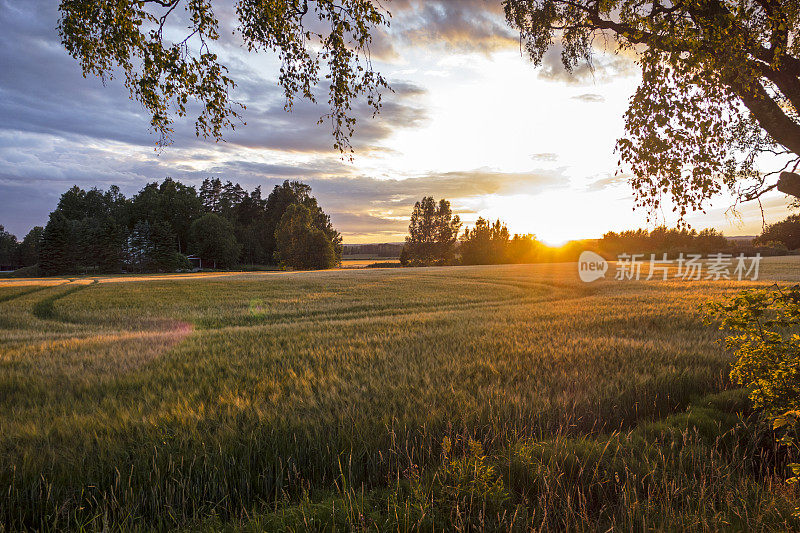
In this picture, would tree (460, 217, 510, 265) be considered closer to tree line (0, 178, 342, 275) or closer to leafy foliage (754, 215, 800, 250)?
tree line (0, 178, 342, 275)

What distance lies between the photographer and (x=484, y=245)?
10344 cm

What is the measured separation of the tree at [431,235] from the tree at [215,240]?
4871cm

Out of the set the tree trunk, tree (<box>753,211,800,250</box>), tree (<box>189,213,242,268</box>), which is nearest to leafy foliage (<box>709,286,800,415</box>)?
the tree trunk

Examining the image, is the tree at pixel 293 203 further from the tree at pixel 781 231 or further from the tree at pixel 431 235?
the tree at pixel 781 231

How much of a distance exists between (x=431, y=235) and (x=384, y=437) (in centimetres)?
10330

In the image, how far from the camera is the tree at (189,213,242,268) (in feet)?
301

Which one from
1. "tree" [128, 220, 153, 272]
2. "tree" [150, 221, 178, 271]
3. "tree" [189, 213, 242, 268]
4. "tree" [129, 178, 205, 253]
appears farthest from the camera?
"tree" [129, 178, 205, 253]

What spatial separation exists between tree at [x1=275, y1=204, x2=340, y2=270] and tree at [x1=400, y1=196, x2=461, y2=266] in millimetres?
30864

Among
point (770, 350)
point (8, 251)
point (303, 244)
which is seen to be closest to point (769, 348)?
point (770, 350)

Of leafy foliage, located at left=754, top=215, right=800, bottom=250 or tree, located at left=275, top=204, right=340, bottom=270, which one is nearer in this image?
leafy foliage, located at left=754, top=215, right=800, bottom=250

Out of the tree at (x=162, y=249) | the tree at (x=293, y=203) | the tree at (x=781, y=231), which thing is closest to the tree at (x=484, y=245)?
the tree at (x=293, y=203)

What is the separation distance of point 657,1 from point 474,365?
7563 millimetres

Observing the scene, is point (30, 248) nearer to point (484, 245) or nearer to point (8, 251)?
point (8, 251)

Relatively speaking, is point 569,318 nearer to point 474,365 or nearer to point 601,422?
point 474,365
